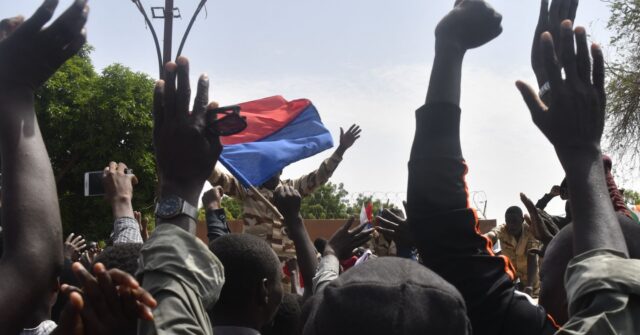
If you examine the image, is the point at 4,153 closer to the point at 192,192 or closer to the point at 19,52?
the point at 19,52

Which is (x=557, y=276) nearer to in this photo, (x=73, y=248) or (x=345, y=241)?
(x=345, y=241)

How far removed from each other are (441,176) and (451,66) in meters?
0.36

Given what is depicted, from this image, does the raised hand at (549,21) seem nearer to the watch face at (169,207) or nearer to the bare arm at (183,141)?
the bare arm at (183,141)

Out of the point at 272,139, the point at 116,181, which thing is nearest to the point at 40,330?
the point at 116,181

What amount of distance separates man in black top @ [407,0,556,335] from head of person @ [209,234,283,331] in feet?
3.13

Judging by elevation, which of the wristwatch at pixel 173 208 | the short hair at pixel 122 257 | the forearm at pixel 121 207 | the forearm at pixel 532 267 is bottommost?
the forearm at pixel 532 267

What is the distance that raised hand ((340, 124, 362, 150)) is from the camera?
731 centimetres

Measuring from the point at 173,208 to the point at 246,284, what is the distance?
900 mm

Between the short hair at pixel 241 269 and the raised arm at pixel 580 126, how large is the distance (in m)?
1.37

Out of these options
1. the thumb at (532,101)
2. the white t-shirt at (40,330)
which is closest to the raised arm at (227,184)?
the white t-shirt at (40,330)

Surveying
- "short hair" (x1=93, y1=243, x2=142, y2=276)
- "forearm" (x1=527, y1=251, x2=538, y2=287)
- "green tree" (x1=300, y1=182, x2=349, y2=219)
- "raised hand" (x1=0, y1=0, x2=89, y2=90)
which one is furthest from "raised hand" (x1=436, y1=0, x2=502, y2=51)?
"green tree" (x1=300, y1=182, x2=349, y2=219)

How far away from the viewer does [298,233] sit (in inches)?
149

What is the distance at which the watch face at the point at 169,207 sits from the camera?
2.14m

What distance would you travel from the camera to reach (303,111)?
7.16m
